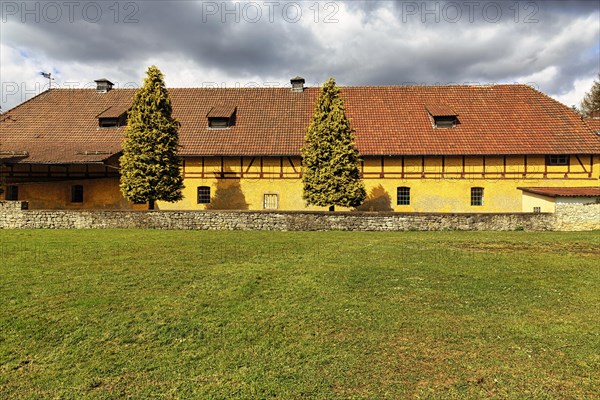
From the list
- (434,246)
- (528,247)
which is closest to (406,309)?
(434,246)

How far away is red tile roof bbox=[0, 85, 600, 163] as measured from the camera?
78.9ft

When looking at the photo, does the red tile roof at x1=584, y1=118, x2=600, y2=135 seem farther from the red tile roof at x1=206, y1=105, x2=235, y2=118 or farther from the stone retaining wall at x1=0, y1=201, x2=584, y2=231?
the red tile roof at x1=206, y1=105, x2=235, y2=118

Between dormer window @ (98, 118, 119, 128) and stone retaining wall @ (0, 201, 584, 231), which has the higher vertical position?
dormer window @ (98, 118, 119, 128)

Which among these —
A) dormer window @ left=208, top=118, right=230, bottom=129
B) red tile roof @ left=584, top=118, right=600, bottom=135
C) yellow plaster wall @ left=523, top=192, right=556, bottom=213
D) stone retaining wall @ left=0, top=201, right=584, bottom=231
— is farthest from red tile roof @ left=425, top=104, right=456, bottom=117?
dormer window @ left=208, top=118, right=230, bottom=129

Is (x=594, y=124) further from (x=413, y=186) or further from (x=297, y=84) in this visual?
(x=297, y=84)

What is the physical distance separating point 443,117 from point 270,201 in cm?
1303

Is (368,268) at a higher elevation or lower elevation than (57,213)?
lower

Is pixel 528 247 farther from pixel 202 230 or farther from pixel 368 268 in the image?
pixel 202 230

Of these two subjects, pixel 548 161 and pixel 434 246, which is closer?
pixel 434 246

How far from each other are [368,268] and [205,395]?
619 cm

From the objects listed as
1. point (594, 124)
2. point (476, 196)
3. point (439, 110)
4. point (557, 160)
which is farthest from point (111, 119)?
point (594, 124)

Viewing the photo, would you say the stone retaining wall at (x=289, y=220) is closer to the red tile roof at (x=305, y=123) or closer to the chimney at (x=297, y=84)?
the red tile roof at (x=305, y=123)

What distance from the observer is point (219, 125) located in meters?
26.6

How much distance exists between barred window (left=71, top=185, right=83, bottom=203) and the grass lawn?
15.1m
